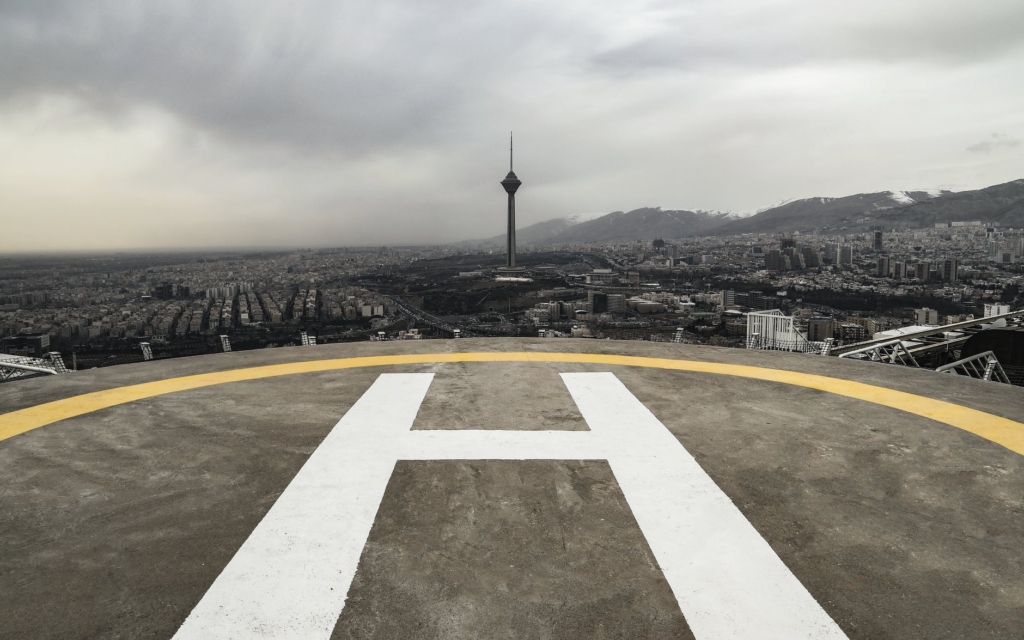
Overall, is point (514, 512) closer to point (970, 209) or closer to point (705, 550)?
point (705, 550)

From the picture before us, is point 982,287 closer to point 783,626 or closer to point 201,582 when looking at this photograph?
point 783,626

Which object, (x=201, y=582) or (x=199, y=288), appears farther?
(x=199, y=288)

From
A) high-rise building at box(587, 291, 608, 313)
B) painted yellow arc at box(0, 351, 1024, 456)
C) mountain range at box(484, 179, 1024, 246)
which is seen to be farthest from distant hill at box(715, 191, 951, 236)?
painted yellow arc at box(0, 351, 1024, 456)

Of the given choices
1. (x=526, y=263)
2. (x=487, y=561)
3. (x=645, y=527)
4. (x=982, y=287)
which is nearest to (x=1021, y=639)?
(x=645, y=527)

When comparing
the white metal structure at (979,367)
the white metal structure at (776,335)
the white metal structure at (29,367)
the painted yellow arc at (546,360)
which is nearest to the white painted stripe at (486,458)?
the painted yellow arc at (546,360)

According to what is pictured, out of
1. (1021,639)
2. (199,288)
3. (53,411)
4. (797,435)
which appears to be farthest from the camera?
(199,288)

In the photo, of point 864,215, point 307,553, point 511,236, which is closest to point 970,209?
point 864,215

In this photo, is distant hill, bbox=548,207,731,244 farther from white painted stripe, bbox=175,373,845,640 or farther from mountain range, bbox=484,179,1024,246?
white painted stripe, bbox=175,373,845,640
